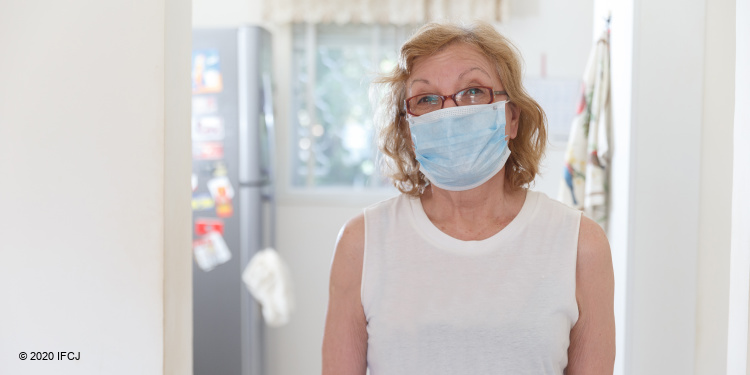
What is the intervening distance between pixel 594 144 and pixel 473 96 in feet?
3.31

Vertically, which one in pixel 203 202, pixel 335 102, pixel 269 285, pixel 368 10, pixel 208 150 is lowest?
pixel 269 285

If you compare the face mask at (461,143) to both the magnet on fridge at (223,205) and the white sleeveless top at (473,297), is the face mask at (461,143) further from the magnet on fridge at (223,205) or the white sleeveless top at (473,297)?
the magnet on fridge at (223,205)

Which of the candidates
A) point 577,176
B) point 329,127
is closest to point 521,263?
point 577,176

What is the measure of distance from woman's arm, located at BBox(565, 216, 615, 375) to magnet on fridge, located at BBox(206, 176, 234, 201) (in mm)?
2079

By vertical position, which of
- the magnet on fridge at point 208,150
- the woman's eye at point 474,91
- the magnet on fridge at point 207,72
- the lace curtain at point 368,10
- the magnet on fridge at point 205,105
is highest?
the lace curtain at point 368,10

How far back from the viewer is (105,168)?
104 cm

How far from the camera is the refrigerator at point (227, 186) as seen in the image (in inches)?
114

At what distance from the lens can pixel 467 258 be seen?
42.8 inches

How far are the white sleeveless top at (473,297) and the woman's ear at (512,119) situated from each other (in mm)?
144

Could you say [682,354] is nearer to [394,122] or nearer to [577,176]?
[577,176]

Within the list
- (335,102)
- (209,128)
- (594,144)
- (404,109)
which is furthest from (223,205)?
(404,109)

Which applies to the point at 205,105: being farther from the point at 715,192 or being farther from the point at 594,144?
the point at 715,192

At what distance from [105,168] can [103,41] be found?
199 mm

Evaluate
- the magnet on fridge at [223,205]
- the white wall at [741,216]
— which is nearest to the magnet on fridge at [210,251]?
the magnet on fridge at [223,205]
